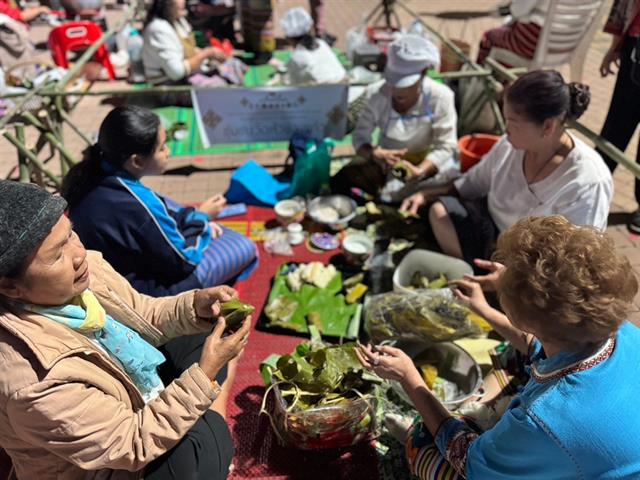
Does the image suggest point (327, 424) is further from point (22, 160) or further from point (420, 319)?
point (22, 160)

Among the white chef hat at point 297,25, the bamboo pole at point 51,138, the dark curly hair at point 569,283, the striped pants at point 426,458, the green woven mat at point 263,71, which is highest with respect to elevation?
the dark curly hair at point 569,283

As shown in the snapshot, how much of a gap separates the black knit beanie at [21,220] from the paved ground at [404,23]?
3060mm

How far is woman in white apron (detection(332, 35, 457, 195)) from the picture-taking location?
3732mm

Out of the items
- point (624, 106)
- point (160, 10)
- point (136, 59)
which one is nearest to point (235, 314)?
point (624, 106)

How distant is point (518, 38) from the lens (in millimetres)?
5266

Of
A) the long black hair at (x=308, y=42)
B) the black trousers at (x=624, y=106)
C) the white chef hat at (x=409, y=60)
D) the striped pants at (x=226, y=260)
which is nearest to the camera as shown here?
the striped pants at (x=226, y=260)

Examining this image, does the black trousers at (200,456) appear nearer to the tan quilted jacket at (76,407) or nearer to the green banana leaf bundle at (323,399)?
the tan quilted jacket at (76,407)

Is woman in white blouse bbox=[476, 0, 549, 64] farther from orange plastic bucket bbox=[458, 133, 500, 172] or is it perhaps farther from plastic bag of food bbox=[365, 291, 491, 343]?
plastic bag of food bbox=[365, 291, 491, 343]

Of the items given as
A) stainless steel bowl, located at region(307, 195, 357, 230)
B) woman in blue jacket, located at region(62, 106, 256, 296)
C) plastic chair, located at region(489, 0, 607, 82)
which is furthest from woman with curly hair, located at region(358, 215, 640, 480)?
plastic chair, located at region(489, 0, 607, 82)

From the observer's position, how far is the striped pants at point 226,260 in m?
3.14

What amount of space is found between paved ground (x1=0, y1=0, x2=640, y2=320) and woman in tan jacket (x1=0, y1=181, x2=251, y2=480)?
2593 millimetres

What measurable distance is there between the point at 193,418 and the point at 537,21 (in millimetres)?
5345

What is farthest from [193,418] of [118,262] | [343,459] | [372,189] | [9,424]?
[372,189]

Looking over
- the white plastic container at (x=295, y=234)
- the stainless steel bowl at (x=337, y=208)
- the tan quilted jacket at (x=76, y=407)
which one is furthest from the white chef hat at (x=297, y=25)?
the tan quilted jacket at (x=76, y=407)
